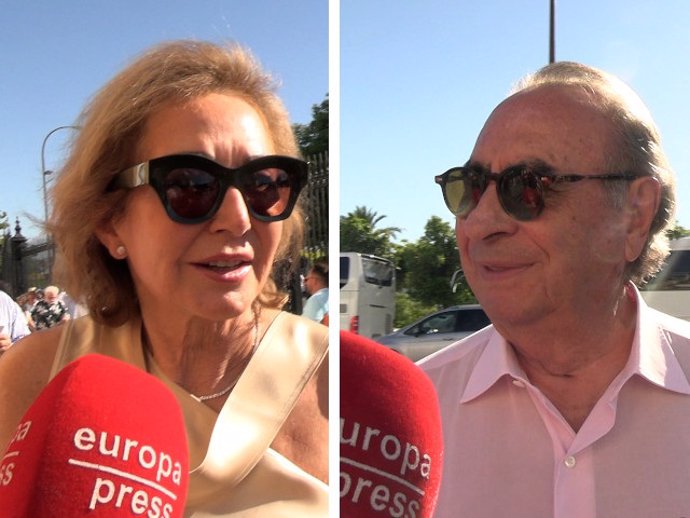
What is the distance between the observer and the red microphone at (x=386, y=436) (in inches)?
37.2

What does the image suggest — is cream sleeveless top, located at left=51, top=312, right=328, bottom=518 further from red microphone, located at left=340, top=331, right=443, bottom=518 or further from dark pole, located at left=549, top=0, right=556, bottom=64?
dark pole, located at left=549, top=0, right=556, bottom=64

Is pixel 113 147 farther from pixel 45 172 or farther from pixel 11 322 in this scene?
pixel 11 322

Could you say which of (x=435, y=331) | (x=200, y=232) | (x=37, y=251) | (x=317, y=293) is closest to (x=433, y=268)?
(x=435, y=331)

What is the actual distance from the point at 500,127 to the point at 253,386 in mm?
522

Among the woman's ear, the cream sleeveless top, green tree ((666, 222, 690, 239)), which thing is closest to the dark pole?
green tree ((666, 222, 690, 239))

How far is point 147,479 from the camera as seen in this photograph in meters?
0.84

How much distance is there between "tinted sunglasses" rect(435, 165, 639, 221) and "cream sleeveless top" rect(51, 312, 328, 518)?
1.08 feet

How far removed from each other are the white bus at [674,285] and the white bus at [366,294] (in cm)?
33

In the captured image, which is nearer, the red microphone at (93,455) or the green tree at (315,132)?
the red microphone at (93,455)

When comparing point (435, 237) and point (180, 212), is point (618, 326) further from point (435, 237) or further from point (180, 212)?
point (180, 212)

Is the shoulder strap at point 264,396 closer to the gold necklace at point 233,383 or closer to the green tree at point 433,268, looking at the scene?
the gold necklace at point 233,383

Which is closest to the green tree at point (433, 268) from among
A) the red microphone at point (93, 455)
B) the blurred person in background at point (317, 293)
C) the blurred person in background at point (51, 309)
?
the blurred person in background at point (317, 293)

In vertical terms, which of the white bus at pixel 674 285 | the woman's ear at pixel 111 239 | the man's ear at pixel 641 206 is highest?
the man's ear at pixel 641 206

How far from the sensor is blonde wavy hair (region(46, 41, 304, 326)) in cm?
99
